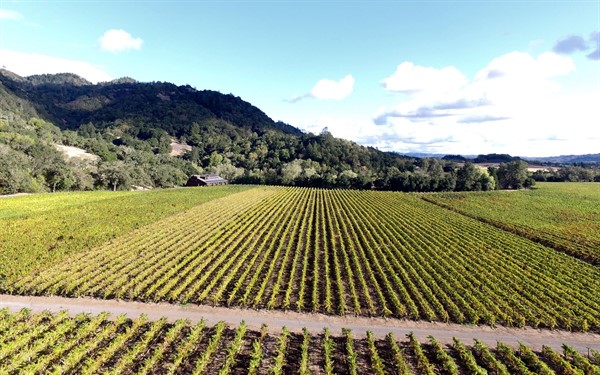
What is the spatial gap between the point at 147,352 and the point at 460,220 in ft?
169

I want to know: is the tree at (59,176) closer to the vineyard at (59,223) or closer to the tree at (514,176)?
the vineyard at (59,223)

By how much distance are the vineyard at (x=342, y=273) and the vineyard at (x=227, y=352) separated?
311cm

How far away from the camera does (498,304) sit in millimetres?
21906

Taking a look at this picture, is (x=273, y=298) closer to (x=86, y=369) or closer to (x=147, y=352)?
(x=147, y=352)

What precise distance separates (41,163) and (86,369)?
3191 inches

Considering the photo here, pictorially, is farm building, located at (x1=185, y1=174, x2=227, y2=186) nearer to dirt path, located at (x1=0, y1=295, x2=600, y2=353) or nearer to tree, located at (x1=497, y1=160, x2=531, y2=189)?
dirt path, located at (x1=0, y1=295, x2=600, y2=353)

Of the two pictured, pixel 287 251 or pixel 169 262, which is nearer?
pixel 169 262

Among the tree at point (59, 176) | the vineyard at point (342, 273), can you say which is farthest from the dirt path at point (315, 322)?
the tree at point (59, 176)

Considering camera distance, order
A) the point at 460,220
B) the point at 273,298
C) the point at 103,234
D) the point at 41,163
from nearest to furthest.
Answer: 1. the point at 273,298
2. the point at 103,234
3. the point at 460,220
4. the point at 41,163

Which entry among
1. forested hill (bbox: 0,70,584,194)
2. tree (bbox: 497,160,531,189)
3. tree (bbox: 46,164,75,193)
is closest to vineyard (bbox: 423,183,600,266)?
tree (bbox: 497,160,531,189)

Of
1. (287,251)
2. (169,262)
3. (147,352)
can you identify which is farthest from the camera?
(287,251)

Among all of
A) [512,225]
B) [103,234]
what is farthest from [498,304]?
[103,234]

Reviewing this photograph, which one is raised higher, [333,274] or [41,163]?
[41,163]

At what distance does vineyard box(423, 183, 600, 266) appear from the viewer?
39.3 metres
